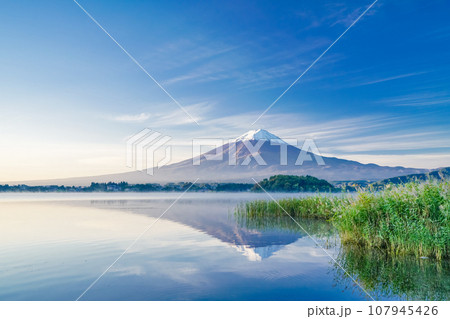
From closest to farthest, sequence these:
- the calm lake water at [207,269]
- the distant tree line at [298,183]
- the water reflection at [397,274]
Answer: the water reflection at [397,274], the calm lake water at [207,269], the distant tree line at [298,183]

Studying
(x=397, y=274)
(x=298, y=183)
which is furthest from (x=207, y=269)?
(x=298, y=183)

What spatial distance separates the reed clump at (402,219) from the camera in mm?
10234

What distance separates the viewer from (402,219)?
36.4 ft

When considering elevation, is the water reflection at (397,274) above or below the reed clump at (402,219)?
below

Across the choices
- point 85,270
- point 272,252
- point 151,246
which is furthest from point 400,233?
point 85,270

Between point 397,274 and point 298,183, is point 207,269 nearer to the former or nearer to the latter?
point 397,274

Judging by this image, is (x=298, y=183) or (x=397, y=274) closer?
(x=397, y=274)

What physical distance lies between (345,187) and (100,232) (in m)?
12.6

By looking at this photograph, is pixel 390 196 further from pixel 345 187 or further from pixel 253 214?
pixel 253 214

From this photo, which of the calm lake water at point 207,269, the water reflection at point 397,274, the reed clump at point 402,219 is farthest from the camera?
the reed clump at point 402,219

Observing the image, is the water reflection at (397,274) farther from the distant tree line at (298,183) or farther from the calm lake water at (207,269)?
the distant tree line at (298,183)

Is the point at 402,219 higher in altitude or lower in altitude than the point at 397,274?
higher

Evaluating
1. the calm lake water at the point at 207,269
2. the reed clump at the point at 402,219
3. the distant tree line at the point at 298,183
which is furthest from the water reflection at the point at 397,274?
the distant tree line at the point at 298,183
